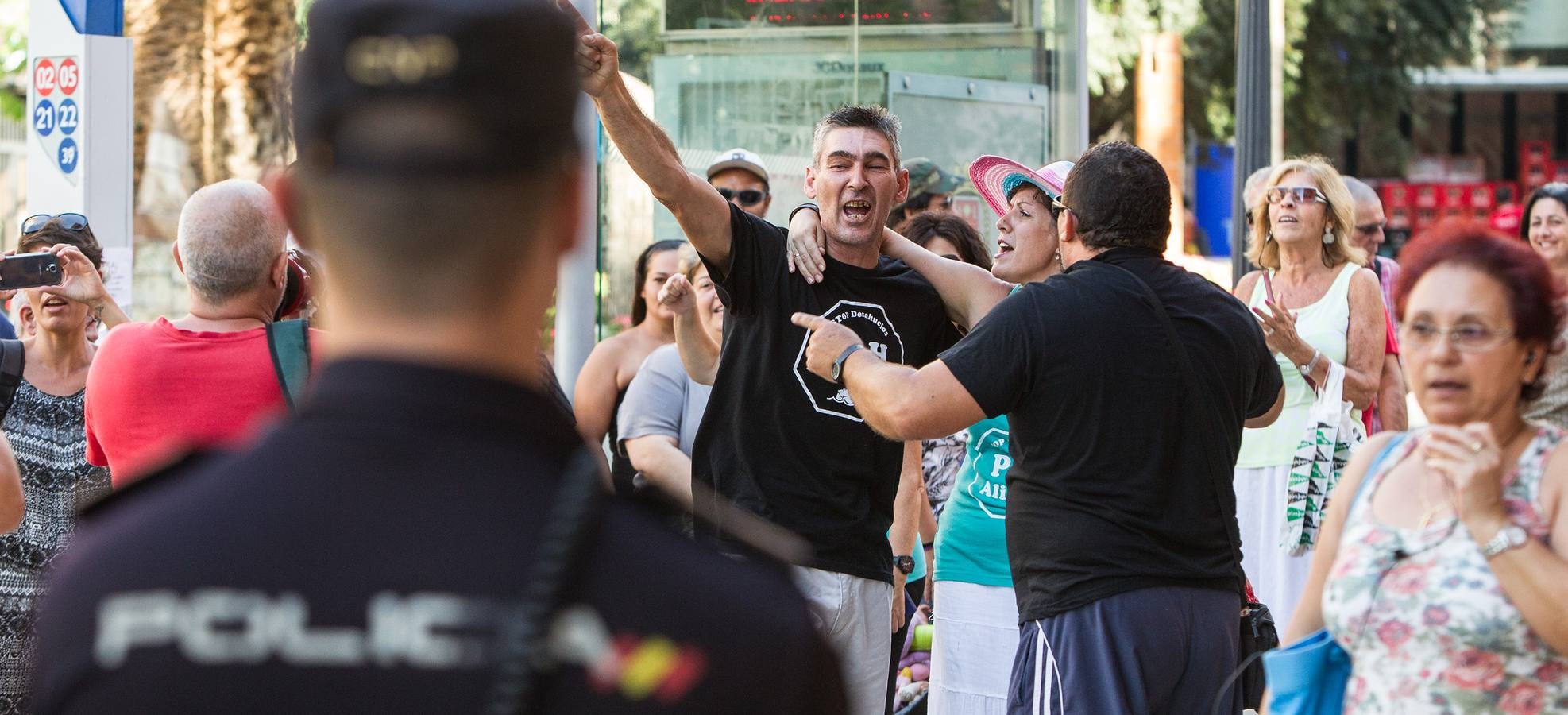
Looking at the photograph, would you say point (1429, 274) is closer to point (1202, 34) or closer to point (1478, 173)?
point (1202, 34)

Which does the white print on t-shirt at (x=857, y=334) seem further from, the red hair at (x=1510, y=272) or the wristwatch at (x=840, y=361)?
the red hair at (x=1510, y=272)

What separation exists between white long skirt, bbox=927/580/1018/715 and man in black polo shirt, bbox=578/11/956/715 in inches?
16.9

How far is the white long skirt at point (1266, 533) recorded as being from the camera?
6.83 metres

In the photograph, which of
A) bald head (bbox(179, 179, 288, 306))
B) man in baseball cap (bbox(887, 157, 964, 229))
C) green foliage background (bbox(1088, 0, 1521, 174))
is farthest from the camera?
green foliage background (bbox(1088, 0, 1521, 174))

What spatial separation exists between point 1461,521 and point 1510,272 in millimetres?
488

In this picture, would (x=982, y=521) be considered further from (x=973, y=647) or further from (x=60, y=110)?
(x=60, y=110)

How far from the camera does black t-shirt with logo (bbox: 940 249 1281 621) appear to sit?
383 cm

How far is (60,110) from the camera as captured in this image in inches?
275

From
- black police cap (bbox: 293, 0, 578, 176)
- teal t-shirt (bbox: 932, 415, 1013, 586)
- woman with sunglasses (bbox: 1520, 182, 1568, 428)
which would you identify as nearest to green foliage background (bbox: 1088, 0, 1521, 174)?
woman with sunglasses (bbox: 1520, 182, 1568, 428)

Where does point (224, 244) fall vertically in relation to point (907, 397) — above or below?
above

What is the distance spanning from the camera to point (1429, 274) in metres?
3.00

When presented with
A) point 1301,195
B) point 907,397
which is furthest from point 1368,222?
point 907,397

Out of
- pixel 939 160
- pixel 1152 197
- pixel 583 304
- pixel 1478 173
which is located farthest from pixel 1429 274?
pixel 1478 173

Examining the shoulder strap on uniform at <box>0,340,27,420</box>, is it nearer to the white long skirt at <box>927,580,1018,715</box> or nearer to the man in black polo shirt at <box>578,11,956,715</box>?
the man in black polo shirt at <box>578,11,956,715</box>
